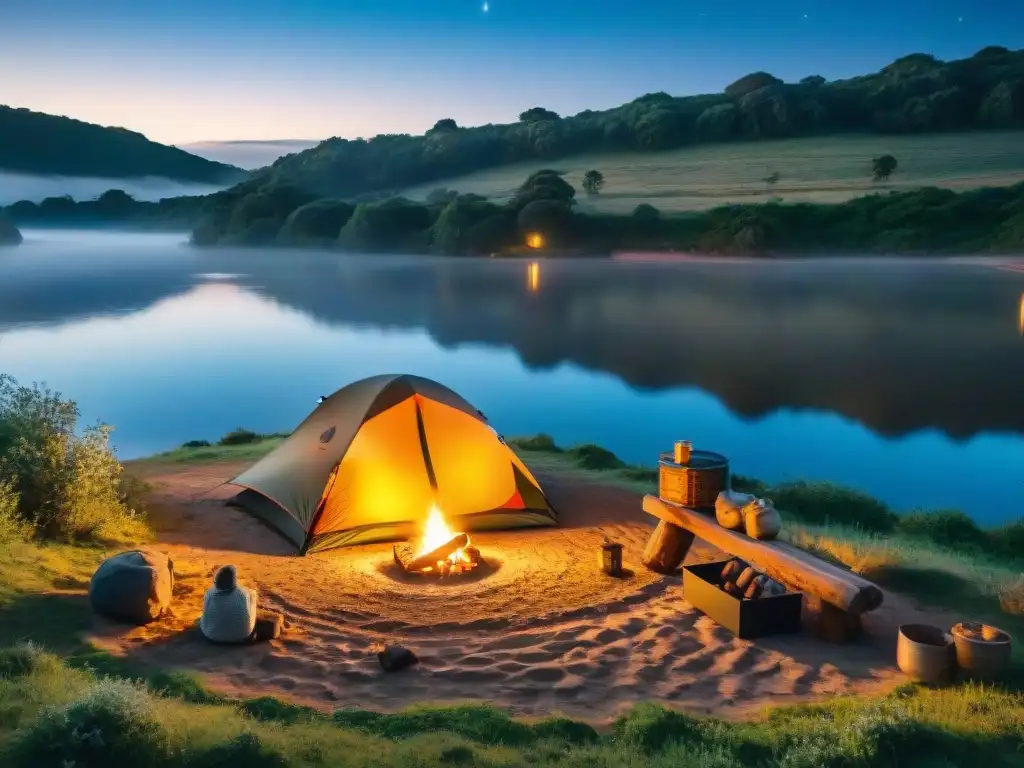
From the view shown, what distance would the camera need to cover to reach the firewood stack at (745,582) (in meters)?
6.86

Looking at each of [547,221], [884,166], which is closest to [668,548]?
[884,166]

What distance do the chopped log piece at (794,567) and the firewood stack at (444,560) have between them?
2059 millimetres

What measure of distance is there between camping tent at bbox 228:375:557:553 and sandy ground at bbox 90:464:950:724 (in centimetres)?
37

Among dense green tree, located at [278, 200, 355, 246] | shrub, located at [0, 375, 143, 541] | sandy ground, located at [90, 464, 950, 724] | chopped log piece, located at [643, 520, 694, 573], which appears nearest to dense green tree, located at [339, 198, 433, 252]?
dense green tree, located at [278, 200, 355, 246]

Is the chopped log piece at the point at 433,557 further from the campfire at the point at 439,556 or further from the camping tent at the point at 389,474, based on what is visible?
the camping tent at the point at 389,474

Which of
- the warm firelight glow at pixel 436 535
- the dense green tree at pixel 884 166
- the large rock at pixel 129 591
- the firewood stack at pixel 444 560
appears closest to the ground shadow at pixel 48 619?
the large rock at pixel 129 591

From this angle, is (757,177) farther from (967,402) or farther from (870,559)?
(870,559)

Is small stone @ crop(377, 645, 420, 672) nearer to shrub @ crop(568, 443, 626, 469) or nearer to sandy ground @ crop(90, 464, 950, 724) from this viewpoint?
sandy ground @ crop(90, 464, 950, 724)

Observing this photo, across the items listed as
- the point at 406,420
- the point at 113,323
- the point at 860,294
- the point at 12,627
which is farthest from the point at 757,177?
the point at 12,627

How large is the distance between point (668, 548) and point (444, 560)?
7.22ft

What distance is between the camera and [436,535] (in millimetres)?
8727

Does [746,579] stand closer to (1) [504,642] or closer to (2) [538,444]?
(1) [504,642]

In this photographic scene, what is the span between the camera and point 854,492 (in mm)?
12781

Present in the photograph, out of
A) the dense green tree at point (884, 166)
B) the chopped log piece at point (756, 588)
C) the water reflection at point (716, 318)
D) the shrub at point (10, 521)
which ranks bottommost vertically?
the water reflection at point (716, 318)
